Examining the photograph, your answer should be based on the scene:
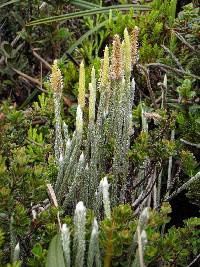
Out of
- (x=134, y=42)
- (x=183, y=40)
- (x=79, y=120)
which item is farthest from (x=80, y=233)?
(x=183, y=40)

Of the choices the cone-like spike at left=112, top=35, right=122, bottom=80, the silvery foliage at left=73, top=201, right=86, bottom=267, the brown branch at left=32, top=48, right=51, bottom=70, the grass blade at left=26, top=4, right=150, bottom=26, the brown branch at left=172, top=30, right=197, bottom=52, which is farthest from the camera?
the brown branch at left=32, top=48, right=51, bottom=70

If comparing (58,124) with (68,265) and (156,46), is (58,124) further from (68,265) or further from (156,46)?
(156,46)

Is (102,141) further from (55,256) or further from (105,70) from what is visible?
(55,256)

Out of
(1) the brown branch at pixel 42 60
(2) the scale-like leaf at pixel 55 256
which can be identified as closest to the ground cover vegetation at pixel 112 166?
(2) the scale-like leaf at pixel 55 256

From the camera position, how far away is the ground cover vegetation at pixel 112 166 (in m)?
1.16

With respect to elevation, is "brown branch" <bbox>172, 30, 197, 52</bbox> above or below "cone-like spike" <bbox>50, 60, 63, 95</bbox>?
above

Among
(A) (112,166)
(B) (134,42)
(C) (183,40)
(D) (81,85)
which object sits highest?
(C) (183,40)

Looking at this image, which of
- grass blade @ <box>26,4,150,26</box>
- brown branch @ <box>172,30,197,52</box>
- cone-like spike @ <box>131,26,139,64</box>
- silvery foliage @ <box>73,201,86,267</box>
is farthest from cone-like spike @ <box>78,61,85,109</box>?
grass blade @ <box>26,4,150,26</box>

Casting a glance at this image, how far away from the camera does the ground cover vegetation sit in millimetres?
1162

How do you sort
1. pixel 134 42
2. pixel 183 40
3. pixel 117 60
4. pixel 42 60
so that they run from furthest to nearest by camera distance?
1. pixel 42 60
2. pixel 183 40
3. pixel 134 42
4. pixel 117 60

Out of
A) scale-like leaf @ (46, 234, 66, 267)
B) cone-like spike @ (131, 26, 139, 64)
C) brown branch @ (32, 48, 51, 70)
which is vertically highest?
brown branch @ (32, 48, 51, 70)

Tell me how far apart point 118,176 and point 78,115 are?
22 cm

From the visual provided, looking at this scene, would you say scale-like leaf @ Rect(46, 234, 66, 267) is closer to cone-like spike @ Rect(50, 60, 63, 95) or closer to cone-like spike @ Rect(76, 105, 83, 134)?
cone-like spike @ Rect(76, 105, 83, 134)

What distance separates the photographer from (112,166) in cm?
150
